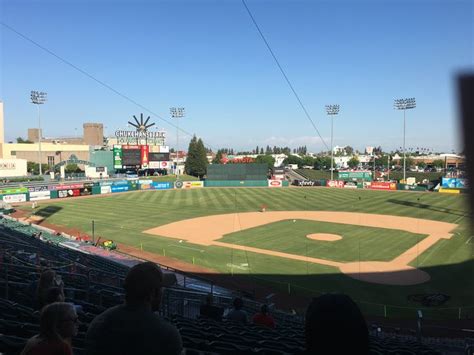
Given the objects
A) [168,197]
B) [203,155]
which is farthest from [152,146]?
[168,197]

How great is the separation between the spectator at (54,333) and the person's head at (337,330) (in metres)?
2.08

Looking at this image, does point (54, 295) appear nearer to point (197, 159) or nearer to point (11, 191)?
point (11, 191)

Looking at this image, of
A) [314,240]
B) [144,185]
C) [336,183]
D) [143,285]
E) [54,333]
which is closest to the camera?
[143,285]

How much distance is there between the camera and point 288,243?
29438 mm

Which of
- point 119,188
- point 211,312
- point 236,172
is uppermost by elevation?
point 236,172

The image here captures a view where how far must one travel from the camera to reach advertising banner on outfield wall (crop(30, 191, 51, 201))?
54844 millimetres

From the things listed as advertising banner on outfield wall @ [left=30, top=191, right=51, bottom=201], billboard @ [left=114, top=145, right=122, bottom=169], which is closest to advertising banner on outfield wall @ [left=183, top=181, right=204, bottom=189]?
billboard @ [left=114, top=145, right=122, bottom=169]

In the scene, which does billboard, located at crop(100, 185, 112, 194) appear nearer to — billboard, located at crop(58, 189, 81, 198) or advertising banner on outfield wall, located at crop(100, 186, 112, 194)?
advertising banner on outfield wall, located at crop(100, 186, 112, 194)

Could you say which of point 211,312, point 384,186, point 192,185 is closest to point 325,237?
point 211,312

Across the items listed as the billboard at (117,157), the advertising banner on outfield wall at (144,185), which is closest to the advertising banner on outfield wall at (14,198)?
the advertising banner on outfield wall at (144,185)

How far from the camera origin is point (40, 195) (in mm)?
55688

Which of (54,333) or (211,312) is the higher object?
(54,333)

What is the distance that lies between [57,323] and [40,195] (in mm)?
58529

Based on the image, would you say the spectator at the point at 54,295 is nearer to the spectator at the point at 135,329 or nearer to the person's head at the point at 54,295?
the person's head at the point at 54,295
